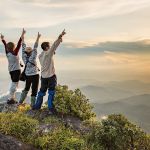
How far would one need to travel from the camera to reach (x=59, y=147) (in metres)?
16.1

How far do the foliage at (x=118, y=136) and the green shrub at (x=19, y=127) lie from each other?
7.34 feet

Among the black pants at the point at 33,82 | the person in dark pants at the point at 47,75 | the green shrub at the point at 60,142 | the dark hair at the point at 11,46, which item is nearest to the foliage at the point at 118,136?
the green shrub at the point at 60,142

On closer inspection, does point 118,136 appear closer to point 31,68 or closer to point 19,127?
point 19,127

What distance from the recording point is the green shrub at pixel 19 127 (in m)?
16.9

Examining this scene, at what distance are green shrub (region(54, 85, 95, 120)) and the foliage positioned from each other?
3458mm

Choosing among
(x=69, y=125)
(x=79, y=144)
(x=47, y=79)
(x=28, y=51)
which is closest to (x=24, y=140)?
(x=79, y=144)

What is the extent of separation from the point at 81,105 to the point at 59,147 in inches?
215

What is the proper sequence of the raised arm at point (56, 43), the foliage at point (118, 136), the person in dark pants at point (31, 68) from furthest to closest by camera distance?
1. the person in dark pants at point (31, 68)
2. the raised arm at point (56, 43)
3. the foliage at point (118, 136)

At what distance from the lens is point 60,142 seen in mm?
16375

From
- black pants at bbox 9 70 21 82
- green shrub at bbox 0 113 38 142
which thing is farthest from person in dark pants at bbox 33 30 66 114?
green shrub at bbox 0 113 38 142

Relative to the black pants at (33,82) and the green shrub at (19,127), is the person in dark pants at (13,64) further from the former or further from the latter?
the green shrub at (19,127)

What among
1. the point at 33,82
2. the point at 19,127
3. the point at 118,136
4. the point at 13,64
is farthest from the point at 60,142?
the point at 13,64

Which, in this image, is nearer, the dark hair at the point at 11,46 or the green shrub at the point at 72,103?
the green shrub at the point at 72,103

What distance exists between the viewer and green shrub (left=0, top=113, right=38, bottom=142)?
16.9 m
